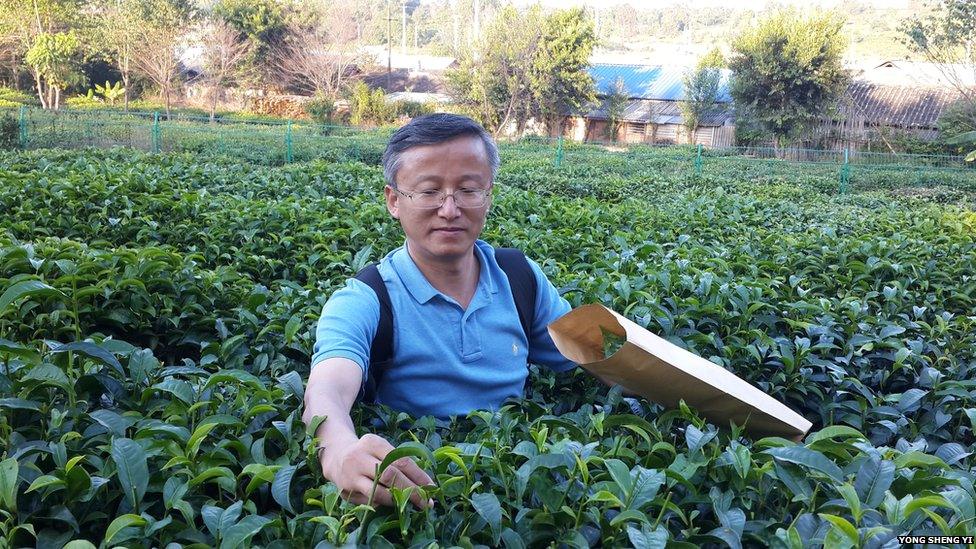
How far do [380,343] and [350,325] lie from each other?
0.48ft

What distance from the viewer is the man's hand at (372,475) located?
4.07 ft

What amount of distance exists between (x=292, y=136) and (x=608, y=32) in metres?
105

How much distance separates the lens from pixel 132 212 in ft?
14.0

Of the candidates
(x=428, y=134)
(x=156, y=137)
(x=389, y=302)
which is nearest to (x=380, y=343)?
(x=389, y=302)

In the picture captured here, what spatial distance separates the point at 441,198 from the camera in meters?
1.99

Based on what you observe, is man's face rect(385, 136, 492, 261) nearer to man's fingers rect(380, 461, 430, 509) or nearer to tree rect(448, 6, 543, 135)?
man's fingers rect(380, 461, 430, 509)

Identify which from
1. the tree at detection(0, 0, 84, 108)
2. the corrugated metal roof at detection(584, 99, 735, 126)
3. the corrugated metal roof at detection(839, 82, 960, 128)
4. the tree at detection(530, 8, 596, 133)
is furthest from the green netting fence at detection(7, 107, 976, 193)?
Answer: the corrugated metal roof at detection(584, 99, 735, 126)

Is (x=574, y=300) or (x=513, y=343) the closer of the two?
(x=513, y=343)

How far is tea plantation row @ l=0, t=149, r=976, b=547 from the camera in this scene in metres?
1.26

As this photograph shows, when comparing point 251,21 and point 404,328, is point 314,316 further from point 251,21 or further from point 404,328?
point 251,21

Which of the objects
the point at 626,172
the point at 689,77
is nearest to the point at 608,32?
the point at 689,77

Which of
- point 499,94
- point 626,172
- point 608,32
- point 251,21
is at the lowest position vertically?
point 626,172

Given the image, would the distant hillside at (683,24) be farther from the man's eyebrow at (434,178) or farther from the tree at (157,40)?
the man's eyebrow at (434,178)

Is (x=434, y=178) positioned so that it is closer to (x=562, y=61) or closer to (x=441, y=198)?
(x=441, y=198)
